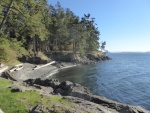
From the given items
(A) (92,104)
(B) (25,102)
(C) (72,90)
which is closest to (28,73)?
(C) (72,90)

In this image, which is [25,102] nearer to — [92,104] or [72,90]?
[92,104]

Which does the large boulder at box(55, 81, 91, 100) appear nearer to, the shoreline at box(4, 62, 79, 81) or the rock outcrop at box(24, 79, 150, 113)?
the rock outcrop at box(24, 79, 150, 113)

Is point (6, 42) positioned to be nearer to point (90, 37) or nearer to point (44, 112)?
point (44, 112)

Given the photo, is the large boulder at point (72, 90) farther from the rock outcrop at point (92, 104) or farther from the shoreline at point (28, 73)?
the shoreline at point (28, 73)

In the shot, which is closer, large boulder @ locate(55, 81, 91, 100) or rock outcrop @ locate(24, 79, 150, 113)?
rock outcrop @ locate(24, 79, 150, 113)

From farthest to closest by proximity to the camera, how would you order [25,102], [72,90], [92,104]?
1. [72,90]
2. [92,104]
3. [25,102]

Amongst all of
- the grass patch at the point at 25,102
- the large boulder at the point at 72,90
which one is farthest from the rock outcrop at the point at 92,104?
the grass patch at the point at 25,102

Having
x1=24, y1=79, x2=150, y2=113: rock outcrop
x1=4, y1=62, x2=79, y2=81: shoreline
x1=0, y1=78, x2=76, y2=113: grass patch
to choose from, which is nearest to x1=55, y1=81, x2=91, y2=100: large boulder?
x1=24, y1=79, x2=150, y2=113: rock outcrop

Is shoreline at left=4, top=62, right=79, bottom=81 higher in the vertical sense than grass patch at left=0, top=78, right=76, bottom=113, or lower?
lower

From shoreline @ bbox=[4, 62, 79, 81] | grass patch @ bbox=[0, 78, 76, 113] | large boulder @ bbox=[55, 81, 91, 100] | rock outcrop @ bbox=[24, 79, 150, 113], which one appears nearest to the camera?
grass patch @ bbox=[0, 78, 76, 113]

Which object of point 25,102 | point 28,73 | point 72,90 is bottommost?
point 28,73

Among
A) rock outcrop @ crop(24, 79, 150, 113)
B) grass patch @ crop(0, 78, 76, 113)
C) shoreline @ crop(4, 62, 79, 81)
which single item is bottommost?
shoreline @ crop(4, 62, 79, 81)

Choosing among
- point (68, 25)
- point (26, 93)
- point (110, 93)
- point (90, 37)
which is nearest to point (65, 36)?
point (68, 25)

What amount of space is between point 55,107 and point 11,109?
9.76 feet
